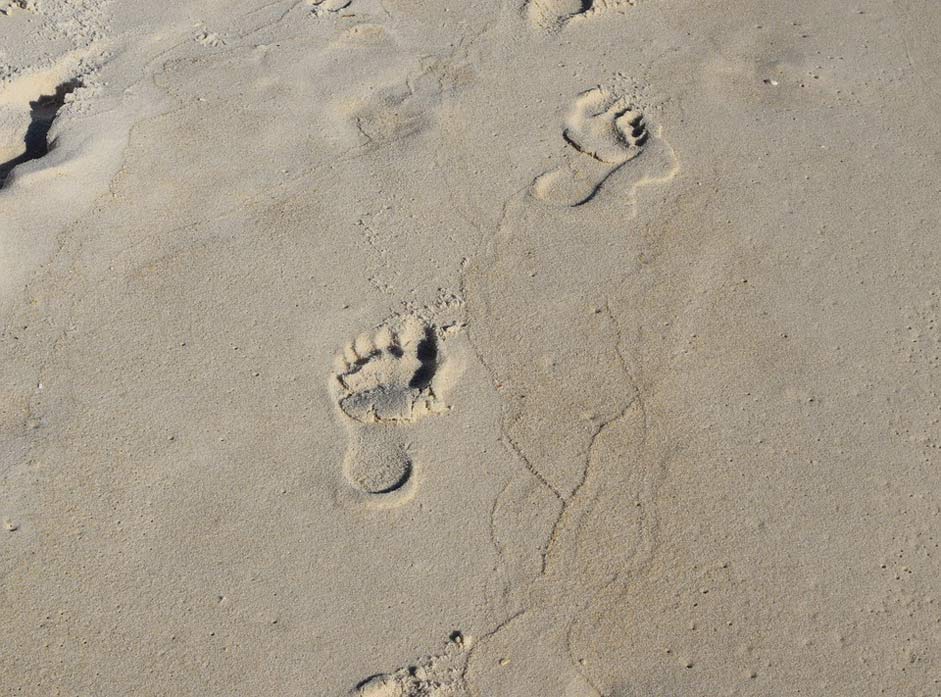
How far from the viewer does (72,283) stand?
410 centimetres

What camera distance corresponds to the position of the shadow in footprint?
187 inches

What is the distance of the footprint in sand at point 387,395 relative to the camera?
3582mm

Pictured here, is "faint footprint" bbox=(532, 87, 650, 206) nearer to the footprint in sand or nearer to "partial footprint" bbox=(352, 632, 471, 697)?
the footprint in sand

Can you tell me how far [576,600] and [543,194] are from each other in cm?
194

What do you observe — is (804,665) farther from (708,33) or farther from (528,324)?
(708,33)

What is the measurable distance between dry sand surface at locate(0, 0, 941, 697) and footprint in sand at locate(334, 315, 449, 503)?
14 mm

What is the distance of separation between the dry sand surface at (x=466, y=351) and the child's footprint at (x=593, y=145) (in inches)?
0.7

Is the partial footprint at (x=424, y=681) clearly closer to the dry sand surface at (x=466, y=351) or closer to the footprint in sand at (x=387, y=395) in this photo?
the dry sand surface at (x=466, y=351)

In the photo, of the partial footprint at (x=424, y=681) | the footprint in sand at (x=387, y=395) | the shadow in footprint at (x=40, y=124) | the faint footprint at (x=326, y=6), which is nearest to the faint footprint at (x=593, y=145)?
the footprint in sand at (x=387, y=395)

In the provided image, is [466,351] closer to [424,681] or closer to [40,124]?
[424,681]

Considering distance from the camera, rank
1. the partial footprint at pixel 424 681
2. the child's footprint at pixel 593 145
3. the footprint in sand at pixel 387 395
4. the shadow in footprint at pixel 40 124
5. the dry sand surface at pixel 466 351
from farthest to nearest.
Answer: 1. the shadow in footprint at pixel 40 124
2. the child's footprint at pixel 593 145
3. the footprint in sand at pixel 387 395
4. the dry sand surface at pixel 466 351
5. the partial footprint at pixel 424 681

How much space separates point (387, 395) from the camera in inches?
148

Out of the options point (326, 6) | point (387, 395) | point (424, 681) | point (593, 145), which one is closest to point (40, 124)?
point (326, 6)

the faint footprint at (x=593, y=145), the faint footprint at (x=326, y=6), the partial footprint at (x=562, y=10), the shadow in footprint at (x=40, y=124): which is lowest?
the faint footprint at (x=593, y=145)
